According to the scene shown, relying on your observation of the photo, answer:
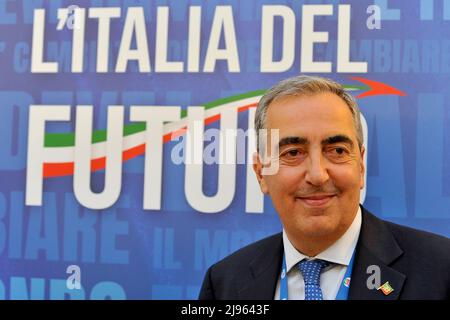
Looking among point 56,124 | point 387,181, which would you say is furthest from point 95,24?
point 387,181

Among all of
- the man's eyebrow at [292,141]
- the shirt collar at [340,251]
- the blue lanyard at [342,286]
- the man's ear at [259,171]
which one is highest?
the man's eyebrow at [292,141]

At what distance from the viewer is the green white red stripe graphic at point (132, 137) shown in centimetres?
154

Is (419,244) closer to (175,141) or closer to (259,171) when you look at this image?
(259,171)

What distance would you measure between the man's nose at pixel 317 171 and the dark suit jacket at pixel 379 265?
20 centimetres

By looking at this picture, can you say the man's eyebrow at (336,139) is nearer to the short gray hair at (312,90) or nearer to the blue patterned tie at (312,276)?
the short gray hair at (312,90)

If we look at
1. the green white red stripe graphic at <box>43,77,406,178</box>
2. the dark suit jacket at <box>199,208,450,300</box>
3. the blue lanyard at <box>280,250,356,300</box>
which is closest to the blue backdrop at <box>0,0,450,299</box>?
the green white red stripe graphic at <box>43,77,406,178</box>

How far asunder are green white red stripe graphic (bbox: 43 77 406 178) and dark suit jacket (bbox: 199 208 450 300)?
0.39m

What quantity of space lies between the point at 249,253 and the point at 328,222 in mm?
322

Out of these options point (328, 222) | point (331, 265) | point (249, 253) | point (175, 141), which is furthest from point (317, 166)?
point (175, 141)

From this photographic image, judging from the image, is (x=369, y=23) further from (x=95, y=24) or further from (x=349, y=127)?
(x=95, y=24)

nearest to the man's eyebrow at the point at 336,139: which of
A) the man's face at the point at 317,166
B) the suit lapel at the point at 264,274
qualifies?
the man's face at the point at 317,166

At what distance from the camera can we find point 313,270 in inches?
52.2

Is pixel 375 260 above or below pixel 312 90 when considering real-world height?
below

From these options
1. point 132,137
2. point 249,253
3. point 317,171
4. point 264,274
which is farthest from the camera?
point 132,137
